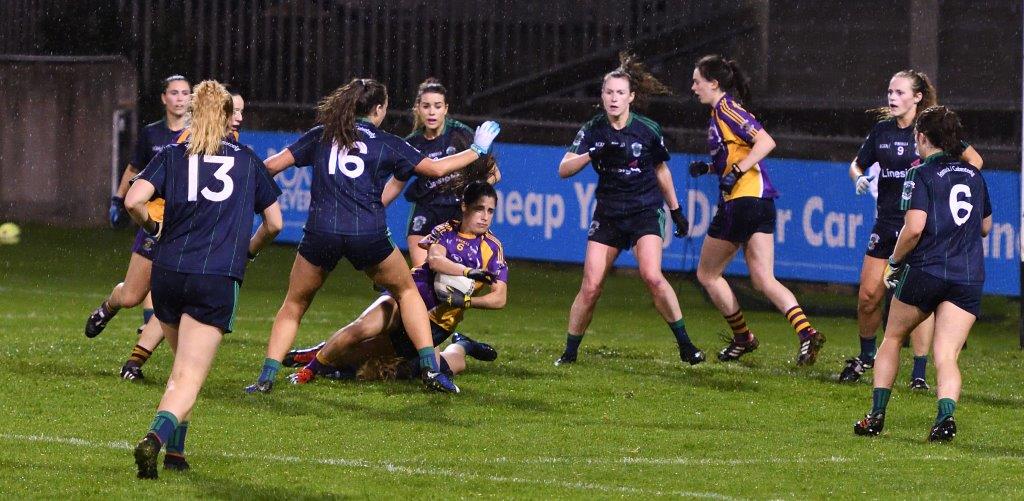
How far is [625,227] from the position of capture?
36.6 ft

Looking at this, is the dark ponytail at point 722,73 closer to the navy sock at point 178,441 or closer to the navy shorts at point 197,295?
the navy shorts at point 197,295

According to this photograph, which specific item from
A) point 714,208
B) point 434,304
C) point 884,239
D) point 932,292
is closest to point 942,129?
point 932,292

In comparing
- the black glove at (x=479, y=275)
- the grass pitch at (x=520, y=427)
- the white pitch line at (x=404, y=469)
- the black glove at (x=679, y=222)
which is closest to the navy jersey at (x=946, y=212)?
the grass pitch at (x=520, y=427)

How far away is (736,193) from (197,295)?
4.84 metres

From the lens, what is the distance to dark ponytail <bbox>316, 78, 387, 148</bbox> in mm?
9234

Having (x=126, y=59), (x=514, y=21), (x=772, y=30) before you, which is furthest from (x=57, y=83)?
(x=772, y=30)

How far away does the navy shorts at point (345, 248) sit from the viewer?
364 inches

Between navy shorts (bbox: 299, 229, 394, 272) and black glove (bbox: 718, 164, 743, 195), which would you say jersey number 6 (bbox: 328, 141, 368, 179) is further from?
black glove (bbox: 718, 164, 743, 195)

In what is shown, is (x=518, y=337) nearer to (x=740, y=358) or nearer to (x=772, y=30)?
(x=740, y=358)

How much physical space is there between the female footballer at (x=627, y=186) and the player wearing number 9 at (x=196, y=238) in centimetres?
391

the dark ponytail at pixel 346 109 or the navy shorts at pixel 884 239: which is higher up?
the dark ponytail at pixel 346 109

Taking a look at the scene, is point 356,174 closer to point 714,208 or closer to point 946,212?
point 946,212

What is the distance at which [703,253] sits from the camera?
1141cm

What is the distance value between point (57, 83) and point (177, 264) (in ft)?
50.0
